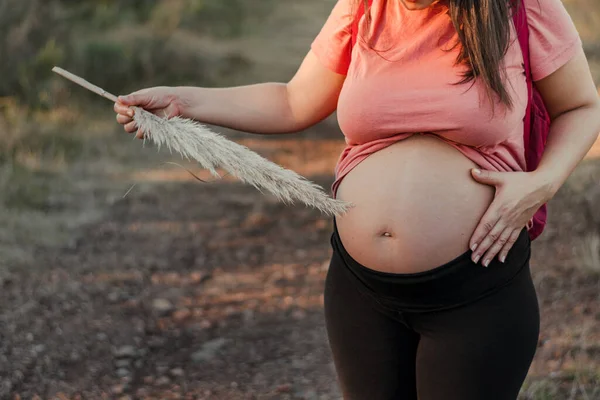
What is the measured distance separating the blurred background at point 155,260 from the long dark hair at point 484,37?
1.90m

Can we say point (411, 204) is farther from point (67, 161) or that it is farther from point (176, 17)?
point (176, 17)

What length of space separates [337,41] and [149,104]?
504mm

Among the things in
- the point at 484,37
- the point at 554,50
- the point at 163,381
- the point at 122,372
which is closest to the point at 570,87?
the point at 554,50

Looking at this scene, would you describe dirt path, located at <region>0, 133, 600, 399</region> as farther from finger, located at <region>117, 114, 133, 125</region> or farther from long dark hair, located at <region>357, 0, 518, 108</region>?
long dark hair, located at <region>357, 0, 518, 108</region>

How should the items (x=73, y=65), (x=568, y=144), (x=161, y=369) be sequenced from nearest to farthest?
1. (x=568, y=144)
2. (x=161, y=369)
3. (x=73, y=65)

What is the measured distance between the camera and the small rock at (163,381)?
3.49m

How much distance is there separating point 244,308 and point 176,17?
7.20 metres

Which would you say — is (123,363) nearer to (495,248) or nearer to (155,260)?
(155,260)

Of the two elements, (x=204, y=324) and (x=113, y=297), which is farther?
(x=113, y=297)

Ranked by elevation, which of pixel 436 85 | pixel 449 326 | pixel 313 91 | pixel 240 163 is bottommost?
pixel 449 326

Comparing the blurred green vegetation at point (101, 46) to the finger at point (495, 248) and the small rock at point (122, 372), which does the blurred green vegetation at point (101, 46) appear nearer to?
the small rock at point (122, 372)

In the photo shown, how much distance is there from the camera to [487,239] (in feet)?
5.29

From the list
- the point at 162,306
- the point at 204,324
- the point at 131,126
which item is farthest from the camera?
the point at 162,306

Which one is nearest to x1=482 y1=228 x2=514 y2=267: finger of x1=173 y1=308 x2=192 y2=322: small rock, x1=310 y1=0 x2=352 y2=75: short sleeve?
x1=310 y1=0 x2=352 y2=75: short sleeve
